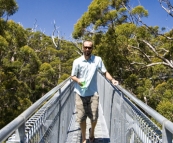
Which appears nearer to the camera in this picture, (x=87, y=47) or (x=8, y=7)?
(x=87, y=47)

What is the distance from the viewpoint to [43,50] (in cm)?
4006

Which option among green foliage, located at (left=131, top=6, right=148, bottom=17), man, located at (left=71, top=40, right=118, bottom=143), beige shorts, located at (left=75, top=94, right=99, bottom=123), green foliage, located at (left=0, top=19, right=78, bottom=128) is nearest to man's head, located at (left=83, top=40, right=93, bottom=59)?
man, located at (left=71, top=40, right=118, bottom=143)

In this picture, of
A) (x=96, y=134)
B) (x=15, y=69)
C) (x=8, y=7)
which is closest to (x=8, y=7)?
(x=8, y=7)

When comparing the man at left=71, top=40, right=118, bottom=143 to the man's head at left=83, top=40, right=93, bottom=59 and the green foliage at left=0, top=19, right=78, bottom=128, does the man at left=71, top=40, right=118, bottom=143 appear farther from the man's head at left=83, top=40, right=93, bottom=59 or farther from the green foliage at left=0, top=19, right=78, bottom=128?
the green foliage at left=0, top=19, right=78, bottom=128

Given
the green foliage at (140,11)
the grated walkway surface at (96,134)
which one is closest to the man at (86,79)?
the grated walkway surface at (96,134)

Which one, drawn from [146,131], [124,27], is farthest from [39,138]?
[124,27]

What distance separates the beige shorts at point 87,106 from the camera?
4.23 metres

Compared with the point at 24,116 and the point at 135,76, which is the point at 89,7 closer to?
the point at 135,76

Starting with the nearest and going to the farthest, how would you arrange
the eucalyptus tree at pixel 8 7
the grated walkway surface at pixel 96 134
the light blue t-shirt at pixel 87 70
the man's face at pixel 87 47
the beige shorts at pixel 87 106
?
1. the man's face at pixel 87 47
2. the light blue t-shirt at pixel 87 70
3. the beige shorts at pixel 87 106
4. the grated walkway surface at pixel 96 134
5. the eucalyptus tree at pixel 8 7

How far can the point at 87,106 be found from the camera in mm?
4293

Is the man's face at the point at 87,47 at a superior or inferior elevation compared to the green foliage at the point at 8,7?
inferior

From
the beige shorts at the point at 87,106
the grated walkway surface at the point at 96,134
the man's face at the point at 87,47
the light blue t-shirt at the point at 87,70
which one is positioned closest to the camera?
the man's face at the point at 87,47

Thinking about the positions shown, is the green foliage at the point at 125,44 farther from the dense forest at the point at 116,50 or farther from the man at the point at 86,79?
the man at the point at 86,79

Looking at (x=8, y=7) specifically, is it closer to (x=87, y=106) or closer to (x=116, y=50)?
(x=116, y=50)
